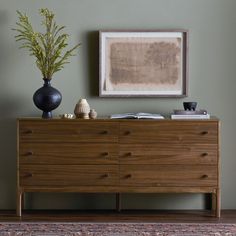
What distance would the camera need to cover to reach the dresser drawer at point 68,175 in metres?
3.69

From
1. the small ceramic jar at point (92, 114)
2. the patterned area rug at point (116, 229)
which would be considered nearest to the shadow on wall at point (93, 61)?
the small ceramic jar at point (92, 114)

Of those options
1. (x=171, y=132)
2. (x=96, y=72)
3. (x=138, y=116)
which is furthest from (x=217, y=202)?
(x=96, y=72)

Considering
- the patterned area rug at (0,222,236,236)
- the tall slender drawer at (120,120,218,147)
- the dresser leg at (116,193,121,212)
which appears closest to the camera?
the patterned area rug at (0,222,236,236)

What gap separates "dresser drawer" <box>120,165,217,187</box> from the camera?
367cm

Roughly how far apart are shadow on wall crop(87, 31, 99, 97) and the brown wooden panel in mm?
566

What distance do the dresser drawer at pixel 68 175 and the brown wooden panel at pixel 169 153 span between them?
15cm

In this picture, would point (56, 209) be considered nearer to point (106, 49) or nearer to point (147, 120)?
point (147, 120)

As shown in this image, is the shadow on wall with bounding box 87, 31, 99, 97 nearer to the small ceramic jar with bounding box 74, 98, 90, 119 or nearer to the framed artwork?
the framed artwork

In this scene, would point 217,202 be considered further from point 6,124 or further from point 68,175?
point 6,124

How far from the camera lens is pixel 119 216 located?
3.80 metres

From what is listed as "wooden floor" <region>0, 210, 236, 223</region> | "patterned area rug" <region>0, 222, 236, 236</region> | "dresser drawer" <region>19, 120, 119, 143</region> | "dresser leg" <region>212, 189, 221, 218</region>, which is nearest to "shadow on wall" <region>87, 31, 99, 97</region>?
"dresser drawer" <region>19, 120, 119, 143</region>

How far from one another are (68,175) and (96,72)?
821mm

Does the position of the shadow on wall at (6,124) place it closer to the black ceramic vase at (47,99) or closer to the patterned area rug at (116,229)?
the black ceramic vase at (47,99)

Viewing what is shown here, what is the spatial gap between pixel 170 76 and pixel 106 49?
0.52 meters
